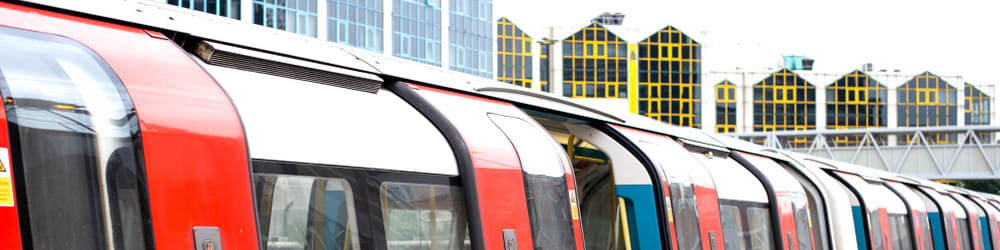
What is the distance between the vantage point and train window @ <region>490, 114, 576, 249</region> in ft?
17.7

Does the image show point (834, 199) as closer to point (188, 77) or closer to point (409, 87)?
point (409, 87)

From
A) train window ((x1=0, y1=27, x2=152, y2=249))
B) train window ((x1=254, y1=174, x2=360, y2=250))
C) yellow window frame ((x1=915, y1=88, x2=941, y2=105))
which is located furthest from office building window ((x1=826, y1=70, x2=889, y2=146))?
train window ((x1=0, y1=27, x2=152, y2=249))

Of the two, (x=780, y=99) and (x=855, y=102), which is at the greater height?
(x=780, y=99)

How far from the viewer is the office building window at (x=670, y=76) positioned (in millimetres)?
110312

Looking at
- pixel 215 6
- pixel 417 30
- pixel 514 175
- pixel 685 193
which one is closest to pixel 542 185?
pixel 514 175

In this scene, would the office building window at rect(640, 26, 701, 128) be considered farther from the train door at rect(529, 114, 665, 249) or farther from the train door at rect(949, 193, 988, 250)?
the train door at rect(529, 114, 665, 249)

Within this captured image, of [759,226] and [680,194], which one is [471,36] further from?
[680,194]

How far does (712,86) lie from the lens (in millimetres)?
115188

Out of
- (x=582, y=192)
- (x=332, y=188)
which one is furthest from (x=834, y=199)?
(x=332, y=188)

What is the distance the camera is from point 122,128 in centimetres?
311

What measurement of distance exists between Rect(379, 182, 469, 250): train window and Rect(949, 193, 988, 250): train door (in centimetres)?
2093

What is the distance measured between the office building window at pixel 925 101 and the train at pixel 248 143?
4817 inches

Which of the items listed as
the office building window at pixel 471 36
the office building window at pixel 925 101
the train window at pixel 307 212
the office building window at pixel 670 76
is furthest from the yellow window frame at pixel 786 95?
the train window at pixel 307 212

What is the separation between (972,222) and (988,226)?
4.18 meters
